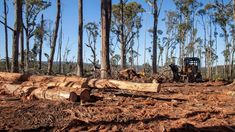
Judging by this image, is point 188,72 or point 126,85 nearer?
point 126,85

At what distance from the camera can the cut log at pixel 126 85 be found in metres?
9.47

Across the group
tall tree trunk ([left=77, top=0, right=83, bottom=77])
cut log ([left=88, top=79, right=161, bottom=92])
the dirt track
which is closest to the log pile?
cut log ([left=88, top=79, right=161, bottom=92])

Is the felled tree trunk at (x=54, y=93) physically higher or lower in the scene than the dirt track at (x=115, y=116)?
higher

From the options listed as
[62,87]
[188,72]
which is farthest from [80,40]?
[62,87]

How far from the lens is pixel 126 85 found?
9.80 meters

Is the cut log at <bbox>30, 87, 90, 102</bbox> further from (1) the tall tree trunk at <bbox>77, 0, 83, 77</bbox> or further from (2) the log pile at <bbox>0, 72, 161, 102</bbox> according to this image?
(1) the tall tree trunk at <bbox>77, 0, 83, 77</bbox>

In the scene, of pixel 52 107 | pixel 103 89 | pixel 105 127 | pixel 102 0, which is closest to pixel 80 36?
pixel 102 0

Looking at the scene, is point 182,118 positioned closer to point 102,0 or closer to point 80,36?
point 102,0

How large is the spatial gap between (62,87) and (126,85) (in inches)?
72.6

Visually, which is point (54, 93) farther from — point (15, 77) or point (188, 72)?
point (188, 72)

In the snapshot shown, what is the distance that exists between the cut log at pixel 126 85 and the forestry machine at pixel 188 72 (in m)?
12.1

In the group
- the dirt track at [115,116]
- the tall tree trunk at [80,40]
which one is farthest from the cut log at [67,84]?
the tall tree trunk at [80,40]

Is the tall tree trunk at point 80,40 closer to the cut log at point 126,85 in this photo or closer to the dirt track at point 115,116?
the cut log at point 126,85

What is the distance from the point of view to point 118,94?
1051cm
